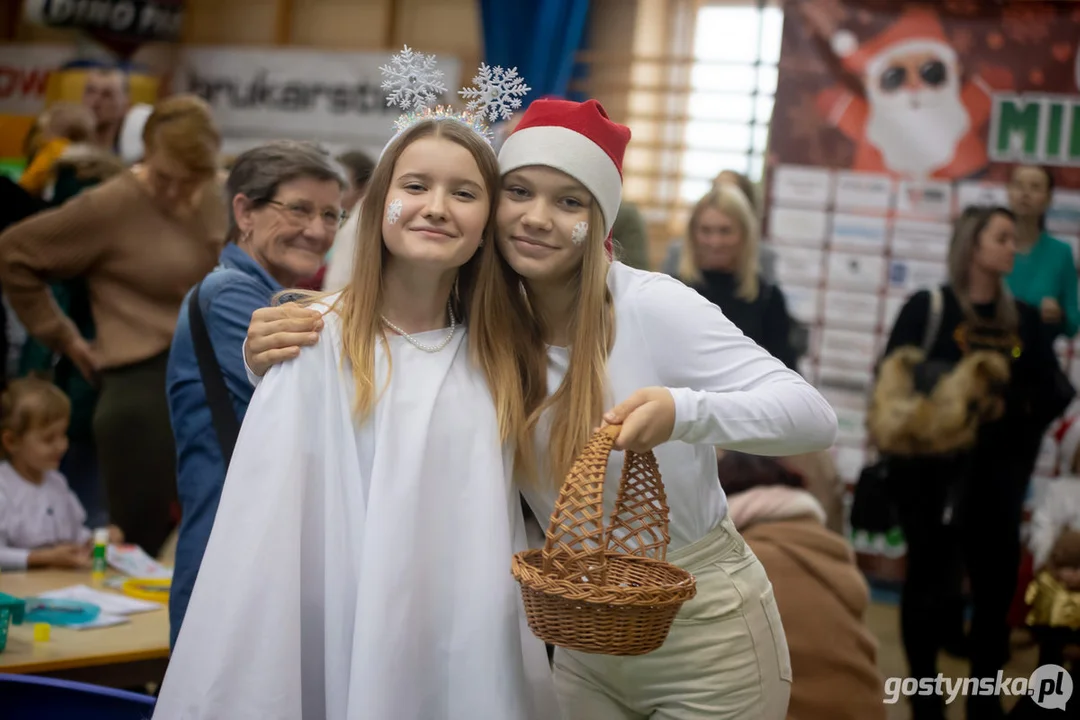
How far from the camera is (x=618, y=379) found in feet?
6.98

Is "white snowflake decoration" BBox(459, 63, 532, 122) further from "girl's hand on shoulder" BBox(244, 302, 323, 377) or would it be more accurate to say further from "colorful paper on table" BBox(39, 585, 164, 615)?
"colorful paper on table" BBox(39, 585, 164, 615)

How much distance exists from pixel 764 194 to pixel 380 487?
4780 mm

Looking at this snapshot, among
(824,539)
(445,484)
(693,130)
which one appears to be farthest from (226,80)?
(445,484)

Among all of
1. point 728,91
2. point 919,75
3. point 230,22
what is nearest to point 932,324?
point 919,75

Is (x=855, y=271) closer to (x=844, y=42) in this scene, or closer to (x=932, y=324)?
(x=844, y=42)

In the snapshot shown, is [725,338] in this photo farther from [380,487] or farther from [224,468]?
[224,468]

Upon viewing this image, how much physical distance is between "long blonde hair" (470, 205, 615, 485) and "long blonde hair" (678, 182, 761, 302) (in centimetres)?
244

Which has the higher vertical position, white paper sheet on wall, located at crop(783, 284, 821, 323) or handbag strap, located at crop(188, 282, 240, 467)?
white paper sheet on wall, located at crop(783, 284, 821, 323)

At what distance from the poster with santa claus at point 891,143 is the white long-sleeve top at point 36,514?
→ 152 inches

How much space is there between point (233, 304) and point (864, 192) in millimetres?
4417

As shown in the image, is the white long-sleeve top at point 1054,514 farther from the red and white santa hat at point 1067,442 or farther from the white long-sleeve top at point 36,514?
the white long-sleeve top at point 36,514

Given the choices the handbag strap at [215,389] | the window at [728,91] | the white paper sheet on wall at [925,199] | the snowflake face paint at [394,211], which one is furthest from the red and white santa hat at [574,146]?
the window at [728,91]

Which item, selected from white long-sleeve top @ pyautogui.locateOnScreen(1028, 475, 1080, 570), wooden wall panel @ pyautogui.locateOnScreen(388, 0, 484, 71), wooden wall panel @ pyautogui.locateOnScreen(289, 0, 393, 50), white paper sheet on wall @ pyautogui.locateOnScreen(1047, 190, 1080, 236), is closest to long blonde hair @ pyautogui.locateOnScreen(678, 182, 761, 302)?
white long-sleeve top @ pyautogui.locateOnScreen(1028, 475, 1080, 570)

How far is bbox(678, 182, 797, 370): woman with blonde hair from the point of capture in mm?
4527
